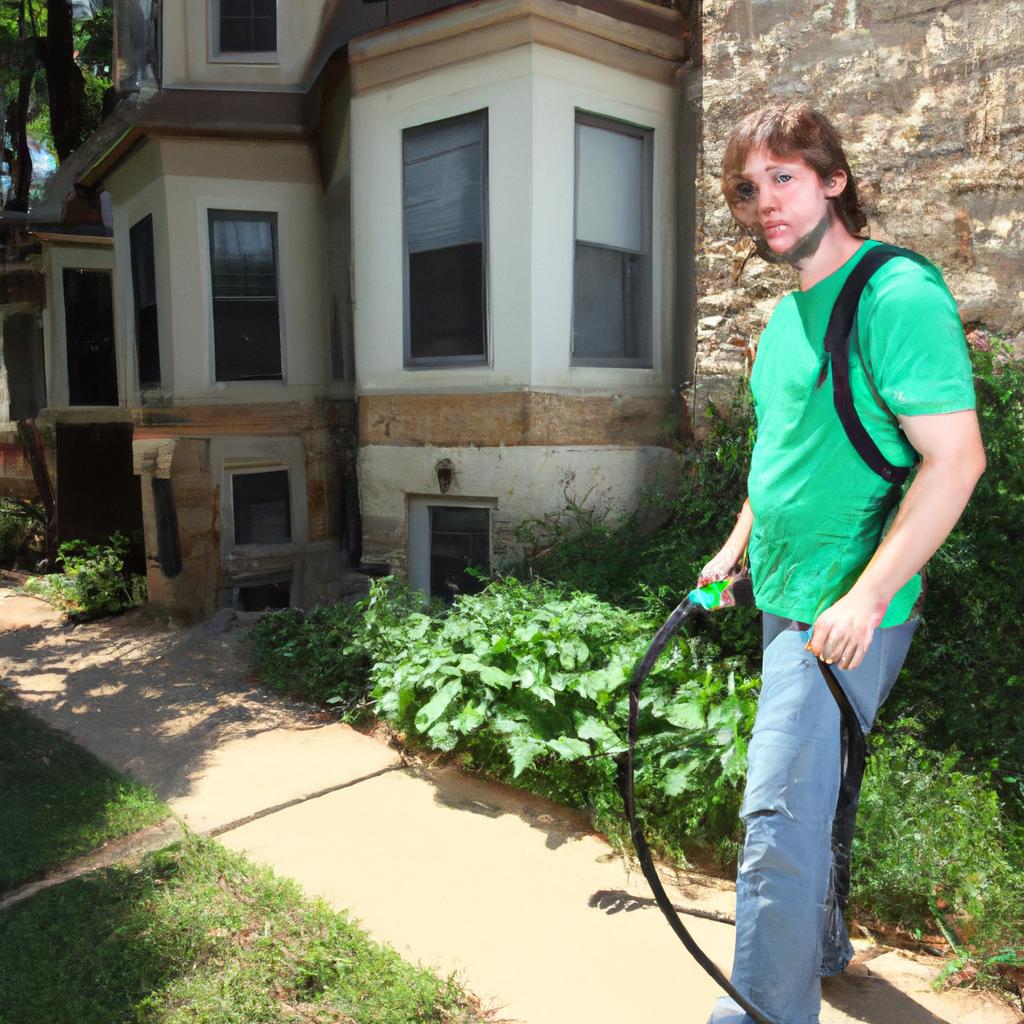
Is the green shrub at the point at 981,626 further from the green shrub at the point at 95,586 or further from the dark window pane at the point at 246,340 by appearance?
the green shrub at the point at 95,586

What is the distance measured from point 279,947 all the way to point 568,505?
416cm

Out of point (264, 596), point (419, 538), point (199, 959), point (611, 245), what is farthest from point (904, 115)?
point (264, 596)

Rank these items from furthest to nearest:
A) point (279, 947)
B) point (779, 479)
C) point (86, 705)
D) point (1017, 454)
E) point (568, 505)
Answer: point (568, 505) → point (86, 705) → point (1017, 454) → point (279, 947) → point (779, 479)

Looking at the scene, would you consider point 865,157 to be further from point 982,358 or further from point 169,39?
point 169,39

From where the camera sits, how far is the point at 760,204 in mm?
2496

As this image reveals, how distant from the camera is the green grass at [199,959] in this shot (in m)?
2.86

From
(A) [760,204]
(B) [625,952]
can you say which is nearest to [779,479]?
(A) [760,204]

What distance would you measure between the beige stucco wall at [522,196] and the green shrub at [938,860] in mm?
4043

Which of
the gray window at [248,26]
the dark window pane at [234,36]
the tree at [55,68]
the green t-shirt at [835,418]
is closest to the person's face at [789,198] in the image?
the green t-shirt at [835,418]

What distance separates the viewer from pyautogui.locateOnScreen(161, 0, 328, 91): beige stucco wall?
29.4ft

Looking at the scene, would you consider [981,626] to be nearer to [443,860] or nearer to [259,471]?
[443,860]

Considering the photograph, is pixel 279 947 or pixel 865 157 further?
pixel 865 157

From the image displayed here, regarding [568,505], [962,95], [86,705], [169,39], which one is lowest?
[86,705]

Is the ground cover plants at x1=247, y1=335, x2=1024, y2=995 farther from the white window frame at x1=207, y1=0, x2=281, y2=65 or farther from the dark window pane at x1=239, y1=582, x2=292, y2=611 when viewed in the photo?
the white window frame at x1=207, y1=0, x2=281, y2=65
